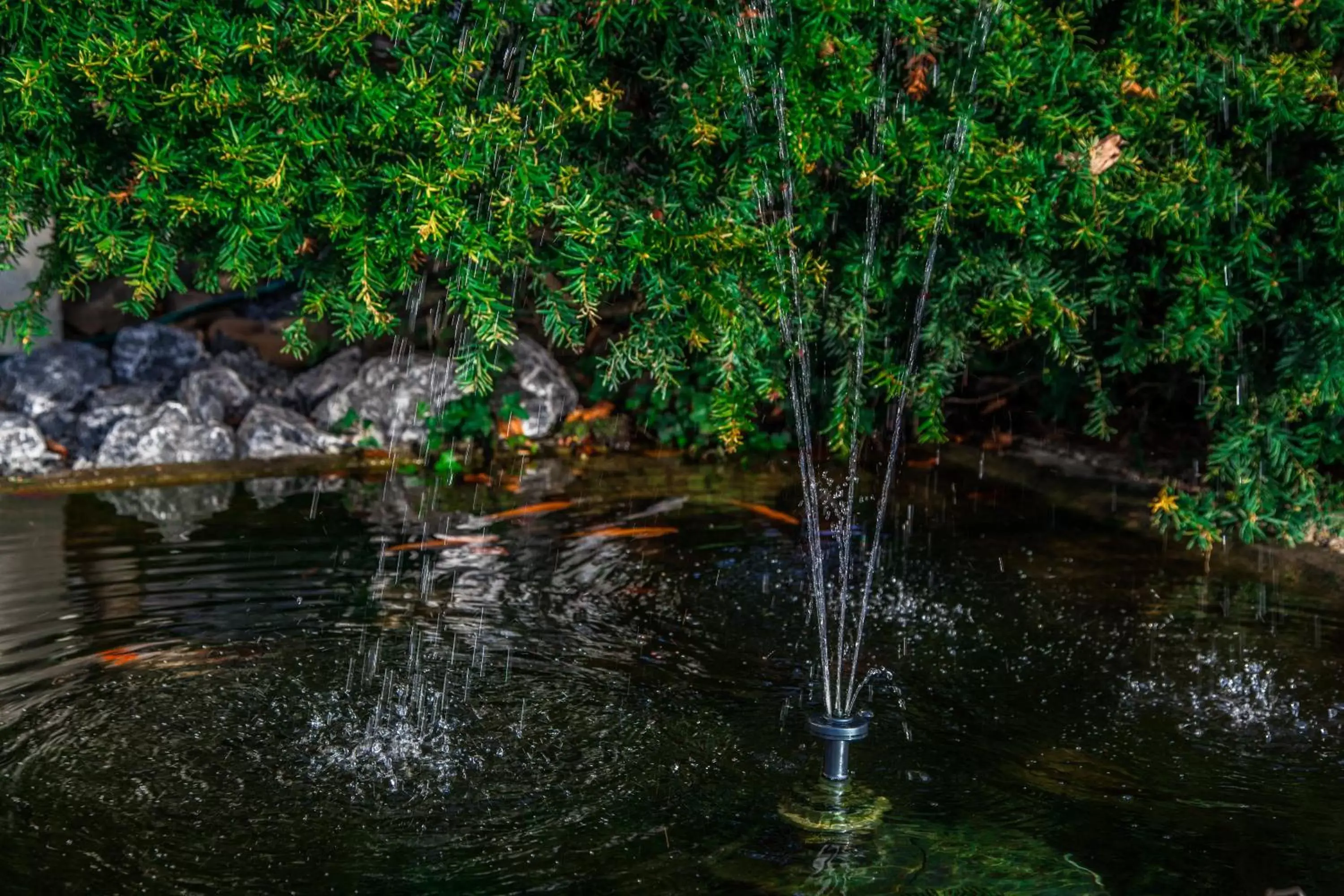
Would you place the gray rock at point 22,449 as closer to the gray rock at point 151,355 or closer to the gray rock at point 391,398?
the gray rock at point 151,355

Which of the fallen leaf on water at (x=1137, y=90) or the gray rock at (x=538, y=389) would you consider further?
the gray rock at (x=538, y=389)

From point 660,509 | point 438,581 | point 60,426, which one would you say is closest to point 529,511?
point 660,509

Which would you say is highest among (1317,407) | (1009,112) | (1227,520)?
(1009,112)

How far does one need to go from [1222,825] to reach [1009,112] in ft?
9.43

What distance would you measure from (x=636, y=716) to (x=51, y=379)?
7.12 metres

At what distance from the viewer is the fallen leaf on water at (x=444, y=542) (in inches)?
293

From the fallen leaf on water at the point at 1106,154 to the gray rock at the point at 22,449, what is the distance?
23.0 ft

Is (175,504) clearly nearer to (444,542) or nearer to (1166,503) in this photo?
(444,542)

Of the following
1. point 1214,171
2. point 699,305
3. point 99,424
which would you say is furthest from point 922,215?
point 99,424

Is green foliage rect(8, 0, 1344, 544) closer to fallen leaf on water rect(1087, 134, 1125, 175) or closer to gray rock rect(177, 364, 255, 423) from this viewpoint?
fallen leaf on water rect(1087, 134, 1125, 175)

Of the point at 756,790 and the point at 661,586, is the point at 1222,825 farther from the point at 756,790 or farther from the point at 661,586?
the point at 661,586

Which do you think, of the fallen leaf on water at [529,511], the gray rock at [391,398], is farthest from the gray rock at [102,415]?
the fallen leaf on water at [529,511]

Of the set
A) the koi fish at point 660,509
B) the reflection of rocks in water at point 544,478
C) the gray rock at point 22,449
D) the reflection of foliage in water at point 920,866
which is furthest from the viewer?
the gray rock at point 22,449

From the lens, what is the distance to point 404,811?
4.16 meters
